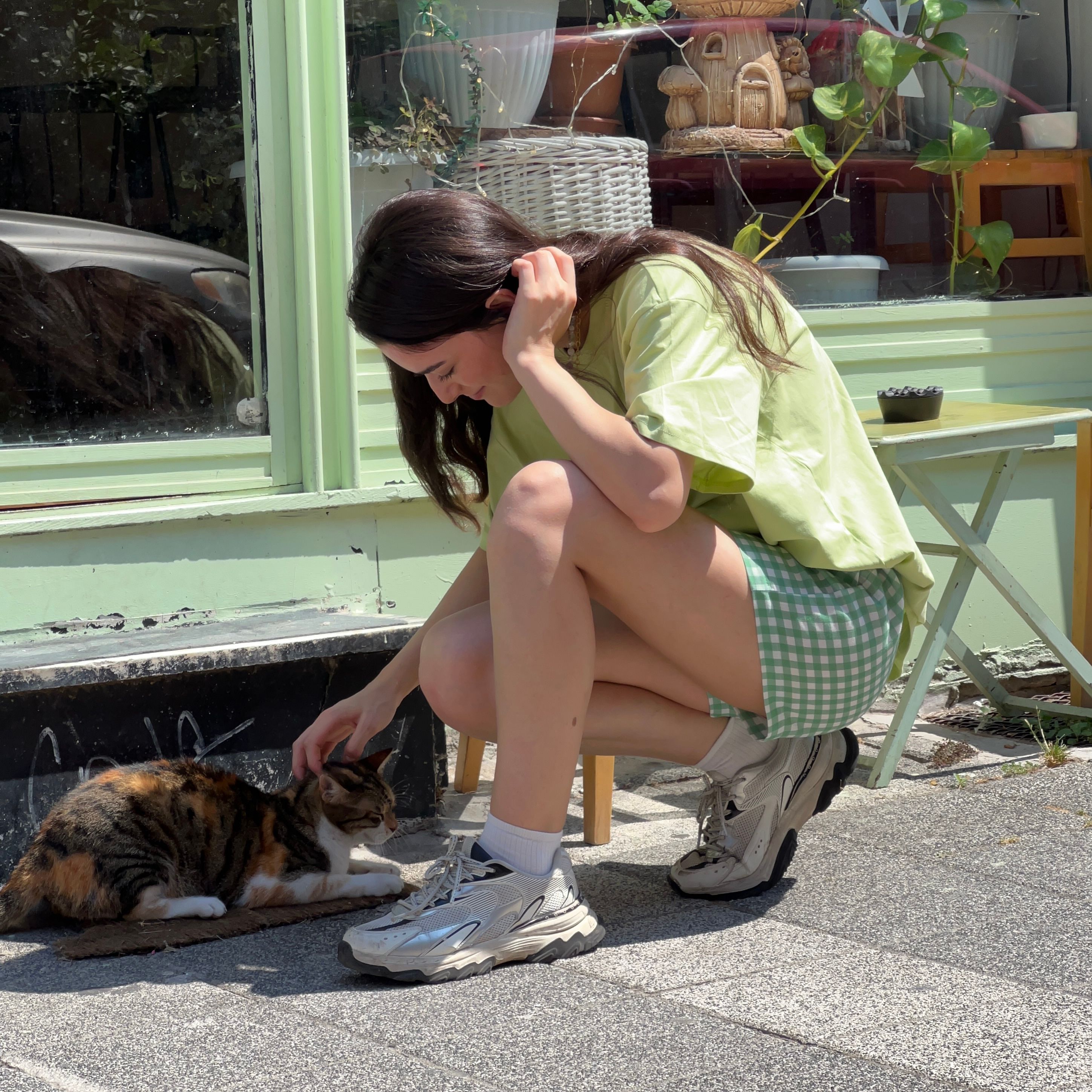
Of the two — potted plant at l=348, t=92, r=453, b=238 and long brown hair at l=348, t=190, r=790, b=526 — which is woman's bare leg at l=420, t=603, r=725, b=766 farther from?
potted plant at l=348, t=92, r=453, b=238

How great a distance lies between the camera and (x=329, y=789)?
8.88ft

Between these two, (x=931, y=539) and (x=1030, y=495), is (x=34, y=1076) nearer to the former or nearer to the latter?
(x=931, y=539)

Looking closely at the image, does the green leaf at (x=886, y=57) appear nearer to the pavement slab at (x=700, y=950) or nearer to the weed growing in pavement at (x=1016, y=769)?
the weed growing in pavement at (x=1016, y=769)

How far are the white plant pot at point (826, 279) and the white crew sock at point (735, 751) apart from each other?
76.8 inches

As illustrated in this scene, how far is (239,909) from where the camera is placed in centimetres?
260

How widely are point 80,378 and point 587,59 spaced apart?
1.61 metres

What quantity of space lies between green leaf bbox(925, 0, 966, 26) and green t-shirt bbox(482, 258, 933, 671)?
2211mm

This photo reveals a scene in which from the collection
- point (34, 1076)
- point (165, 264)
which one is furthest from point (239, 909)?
point (165, 264)

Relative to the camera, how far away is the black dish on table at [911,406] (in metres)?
3.28

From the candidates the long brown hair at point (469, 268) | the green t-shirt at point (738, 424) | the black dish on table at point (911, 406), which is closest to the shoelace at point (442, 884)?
the green t-shirt at point (738, 424)

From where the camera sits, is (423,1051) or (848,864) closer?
(423,1051)

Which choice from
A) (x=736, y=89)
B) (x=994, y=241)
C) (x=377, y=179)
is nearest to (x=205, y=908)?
(x=377, y=179)

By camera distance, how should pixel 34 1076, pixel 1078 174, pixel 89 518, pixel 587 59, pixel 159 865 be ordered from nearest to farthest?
pixel 34 1076 < pixel 159 865 < pixel 89 518 < pixel 587 59 < pixel 1078 174

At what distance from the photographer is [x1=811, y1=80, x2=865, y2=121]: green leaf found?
4094 millimetres
